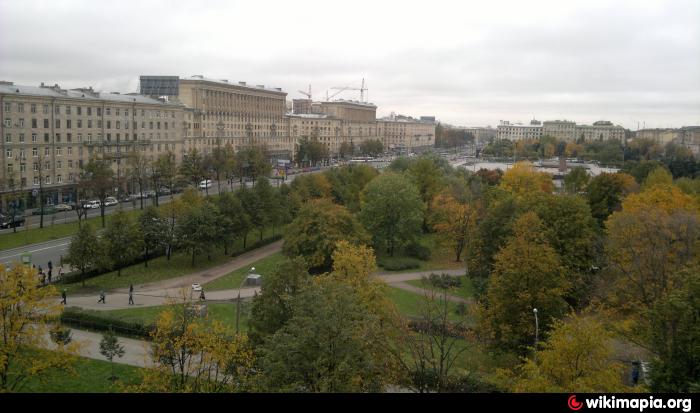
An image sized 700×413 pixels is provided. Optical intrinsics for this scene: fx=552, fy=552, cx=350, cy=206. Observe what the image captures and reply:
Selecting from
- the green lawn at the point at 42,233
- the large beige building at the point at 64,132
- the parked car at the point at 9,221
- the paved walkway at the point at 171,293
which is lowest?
the paved walkway at the point at 171,293

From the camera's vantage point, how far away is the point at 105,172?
43.3m

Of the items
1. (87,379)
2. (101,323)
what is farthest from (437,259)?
(87,379)

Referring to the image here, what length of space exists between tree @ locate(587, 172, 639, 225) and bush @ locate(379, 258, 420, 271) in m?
17.0

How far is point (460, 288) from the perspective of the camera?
31.2 metres

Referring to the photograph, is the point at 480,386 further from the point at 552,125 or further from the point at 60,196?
the point at 552,125

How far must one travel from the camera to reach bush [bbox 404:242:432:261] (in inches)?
1533

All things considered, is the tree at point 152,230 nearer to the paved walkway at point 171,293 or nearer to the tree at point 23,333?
the paved walkway at point 171,293

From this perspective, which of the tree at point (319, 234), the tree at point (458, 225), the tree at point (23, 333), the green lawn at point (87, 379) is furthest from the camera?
the tree at point (458, 225)

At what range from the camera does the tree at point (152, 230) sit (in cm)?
3216

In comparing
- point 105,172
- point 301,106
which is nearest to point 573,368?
point 105,172

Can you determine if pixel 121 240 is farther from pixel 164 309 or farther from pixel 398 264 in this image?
pixel 398 264

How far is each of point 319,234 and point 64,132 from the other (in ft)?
100.0

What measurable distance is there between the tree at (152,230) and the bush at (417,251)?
16.8 metres

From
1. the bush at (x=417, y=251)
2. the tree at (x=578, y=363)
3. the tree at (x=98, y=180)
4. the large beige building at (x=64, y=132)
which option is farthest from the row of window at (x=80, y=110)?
the tree at (x=578, y=363)
